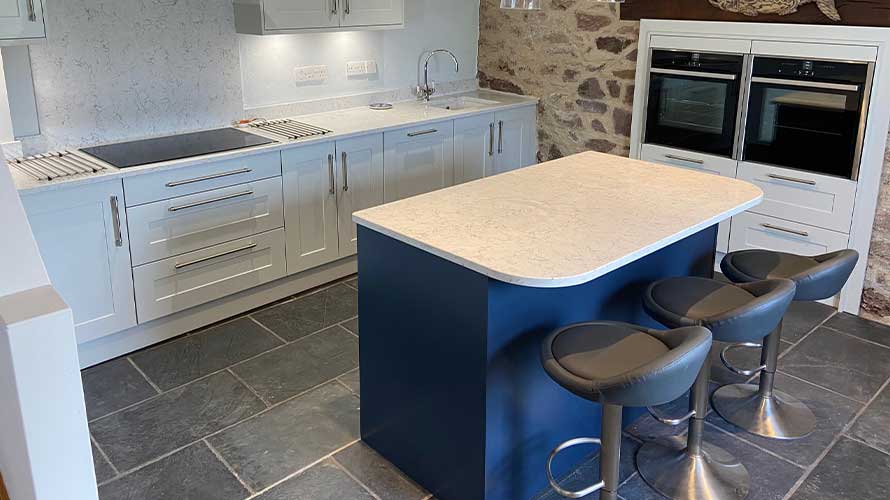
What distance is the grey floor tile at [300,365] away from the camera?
10.8ft

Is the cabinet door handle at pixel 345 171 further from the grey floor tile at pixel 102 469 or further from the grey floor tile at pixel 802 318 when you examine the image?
the grey floor tile at pixel 802 318

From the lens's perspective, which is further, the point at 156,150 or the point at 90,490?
the point at 156,150

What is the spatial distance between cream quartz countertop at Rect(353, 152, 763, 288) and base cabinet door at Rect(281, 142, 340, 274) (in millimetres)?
1309

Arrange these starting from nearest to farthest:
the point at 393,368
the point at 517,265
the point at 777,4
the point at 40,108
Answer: the point at 517,265
the point at 393,368
the point at 40,108
the point at 777,4

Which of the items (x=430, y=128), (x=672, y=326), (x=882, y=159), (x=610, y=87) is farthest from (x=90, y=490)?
(x=610, y=87)

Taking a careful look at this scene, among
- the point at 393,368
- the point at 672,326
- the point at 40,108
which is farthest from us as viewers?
the point at 40,108

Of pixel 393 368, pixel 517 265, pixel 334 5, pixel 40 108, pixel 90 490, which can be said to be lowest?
pixel 393 368

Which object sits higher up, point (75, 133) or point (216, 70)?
point (216, 70)

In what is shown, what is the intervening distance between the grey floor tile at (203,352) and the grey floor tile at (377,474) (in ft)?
3.10

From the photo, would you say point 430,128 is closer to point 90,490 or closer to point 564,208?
point 564,208

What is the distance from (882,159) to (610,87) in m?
1.72

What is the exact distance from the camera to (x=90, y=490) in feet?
5.27

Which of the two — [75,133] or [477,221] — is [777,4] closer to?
[477,221]

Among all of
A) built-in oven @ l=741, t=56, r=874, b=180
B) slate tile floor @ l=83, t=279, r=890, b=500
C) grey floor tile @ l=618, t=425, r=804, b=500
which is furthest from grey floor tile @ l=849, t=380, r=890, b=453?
built-in oven @ l=741, t=56, r=874, b=180
